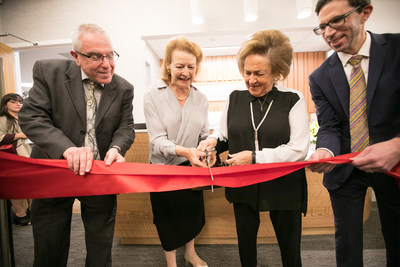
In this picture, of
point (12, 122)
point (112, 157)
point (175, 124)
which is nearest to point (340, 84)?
point (175, 124)

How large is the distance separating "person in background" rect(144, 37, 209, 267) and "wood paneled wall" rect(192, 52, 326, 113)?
6.18 m

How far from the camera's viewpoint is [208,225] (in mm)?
2330

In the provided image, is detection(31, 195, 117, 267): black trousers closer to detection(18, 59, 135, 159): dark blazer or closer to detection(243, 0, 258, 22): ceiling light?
detection(18, 59, 135, 159): dark blazer

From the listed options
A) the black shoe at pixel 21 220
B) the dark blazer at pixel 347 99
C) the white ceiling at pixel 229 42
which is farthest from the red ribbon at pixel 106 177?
the white ceiling at pixel 229 42

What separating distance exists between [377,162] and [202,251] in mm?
1830

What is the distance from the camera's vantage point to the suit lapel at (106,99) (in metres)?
1.34

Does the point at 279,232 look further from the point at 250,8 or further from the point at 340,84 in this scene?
the point at 250,8

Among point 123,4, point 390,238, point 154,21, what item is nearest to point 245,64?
point 390,238

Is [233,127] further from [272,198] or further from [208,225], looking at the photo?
[208,225]

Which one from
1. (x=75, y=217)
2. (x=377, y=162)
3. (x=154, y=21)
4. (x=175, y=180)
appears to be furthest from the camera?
(x=154, y=21)

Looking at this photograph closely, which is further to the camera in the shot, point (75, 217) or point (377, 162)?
point (75, 217)

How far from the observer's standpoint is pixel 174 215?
163cm

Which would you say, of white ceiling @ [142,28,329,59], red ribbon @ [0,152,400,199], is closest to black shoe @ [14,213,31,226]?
red ribbon @ [0,152,400,199]

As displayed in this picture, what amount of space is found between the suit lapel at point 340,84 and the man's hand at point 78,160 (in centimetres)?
145
